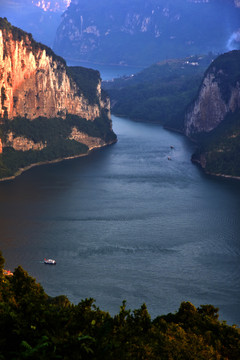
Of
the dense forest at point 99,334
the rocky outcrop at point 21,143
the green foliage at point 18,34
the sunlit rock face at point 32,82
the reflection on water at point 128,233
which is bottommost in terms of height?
the reflection on water at point 128,233

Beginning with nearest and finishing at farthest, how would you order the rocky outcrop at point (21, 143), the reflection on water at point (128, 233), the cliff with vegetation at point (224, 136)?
the reflection on water at point (128, 233) → the cliff with vegetation at point (224, 136) → the rocky outcrop at point (21, 143)

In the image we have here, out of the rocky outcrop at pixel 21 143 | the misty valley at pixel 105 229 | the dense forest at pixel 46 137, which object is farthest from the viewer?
the rocky outcrop at pixel 21 143

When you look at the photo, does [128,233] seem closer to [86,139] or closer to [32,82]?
[32,82]

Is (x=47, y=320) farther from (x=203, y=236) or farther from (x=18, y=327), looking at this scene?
(x=203, y=236)

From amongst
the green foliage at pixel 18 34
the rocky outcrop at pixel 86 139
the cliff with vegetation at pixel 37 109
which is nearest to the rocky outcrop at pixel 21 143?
the cliff with vegetation at pixel 37 109

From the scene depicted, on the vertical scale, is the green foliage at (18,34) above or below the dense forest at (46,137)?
above

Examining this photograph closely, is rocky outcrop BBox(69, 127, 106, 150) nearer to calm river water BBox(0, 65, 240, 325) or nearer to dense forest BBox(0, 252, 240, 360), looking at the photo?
calm river water BBox(0, 65, 240, 325)

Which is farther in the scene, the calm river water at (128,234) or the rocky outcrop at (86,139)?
the rocky outcrop at (86,139)

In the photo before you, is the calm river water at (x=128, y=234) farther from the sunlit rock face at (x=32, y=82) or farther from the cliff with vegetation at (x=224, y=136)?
the sunlit rock face at (x=32, y=82)

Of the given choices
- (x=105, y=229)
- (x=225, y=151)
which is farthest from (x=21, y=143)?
(x=105, y=229)
